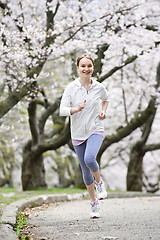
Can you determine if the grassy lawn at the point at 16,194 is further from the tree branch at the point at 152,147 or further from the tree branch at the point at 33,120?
the tree branch at the point at 152,147

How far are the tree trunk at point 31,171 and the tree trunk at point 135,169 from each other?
155 inches

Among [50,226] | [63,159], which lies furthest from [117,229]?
[63,159]

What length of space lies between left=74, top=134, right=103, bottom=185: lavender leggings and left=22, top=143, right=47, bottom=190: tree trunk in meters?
8.20

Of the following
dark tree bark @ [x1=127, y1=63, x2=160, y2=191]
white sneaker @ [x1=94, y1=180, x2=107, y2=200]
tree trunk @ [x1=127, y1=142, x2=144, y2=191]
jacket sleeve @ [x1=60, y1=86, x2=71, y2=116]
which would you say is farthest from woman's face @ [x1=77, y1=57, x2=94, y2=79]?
tree trunk @ [x1=127, y1=142, x2=144, y2=191]

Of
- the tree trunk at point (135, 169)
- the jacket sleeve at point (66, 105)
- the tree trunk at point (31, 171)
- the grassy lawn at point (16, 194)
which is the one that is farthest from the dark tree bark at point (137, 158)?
the jacket sleeve at point (66, 105)

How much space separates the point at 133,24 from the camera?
34.0ft

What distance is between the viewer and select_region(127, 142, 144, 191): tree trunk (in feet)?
48.0

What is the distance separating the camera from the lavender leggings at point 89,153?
441cm

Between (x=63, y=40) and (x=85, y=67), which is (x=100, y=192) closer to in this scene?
(x=85, y=67)

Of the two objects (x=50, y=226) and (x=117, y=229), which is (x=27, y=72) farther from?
(x=117, y=229)

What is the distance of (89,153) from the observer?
4.41 metres

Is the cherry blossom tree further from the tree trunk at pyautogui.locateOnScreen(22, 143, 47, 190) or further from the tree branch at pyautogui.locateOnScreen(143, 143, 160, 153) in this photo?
the tree branch at pyautogui.locateOnScreen(143, 143, 160, 153)

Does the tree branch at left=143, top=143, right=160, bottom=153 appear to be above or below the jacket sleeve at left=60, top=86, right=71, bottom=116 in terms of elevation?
below

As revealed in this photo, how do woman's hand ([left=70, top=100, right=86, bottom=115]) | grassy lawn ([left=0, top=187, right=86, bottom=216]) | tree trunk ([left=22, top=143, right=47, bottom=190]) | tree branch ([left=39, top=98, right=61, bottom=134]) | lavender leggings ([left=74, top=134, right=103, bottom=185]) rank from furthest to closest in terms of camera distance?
1. tree trunk ([left=22, top=143, right=47, bottom=190])
2. tree branch ([left=39, top=98, right=61, bottom=134])
3. grassy lawn ([left=0, top=187, right=86, bottom=216])
4. lavender leggings ([left=74, top=134, right=103, bottom=185])
5. woman's hand ([left=70, top=100, right=86, bottom=115])
